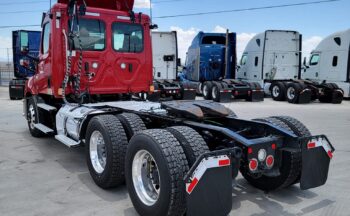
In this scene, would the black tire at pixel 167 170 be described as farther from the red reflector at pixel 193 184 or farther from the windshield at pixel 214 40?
the windshield at pixel 214 40

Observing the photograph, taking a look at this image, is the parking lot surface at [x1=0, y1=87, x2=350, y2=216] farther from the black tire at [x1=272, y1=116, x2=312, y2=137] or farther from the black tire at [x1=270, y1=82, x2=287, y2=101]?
the black tire at [x1=270, y1=82, x2=287, y2=101]

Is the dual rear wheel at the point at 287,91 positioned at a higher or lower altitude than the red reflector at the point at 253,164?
higher

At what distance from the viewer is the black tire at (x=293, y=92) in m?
16.5

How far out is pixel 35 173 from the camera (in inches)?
206

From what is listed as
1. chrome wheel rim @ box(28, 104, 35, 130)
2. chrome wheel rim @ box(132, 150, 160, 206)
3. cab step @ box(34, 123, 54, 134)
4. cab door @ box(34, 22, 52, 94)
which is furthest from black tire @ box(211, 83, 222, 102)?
chrome wheel rim @ box(132, 150, 160, 206)

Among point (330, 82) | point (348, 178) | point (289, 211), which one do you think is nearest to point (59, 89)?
point (289, 211)

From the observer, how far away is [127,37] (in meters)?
6.94

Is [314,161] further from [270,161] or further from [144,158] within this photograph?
[144,158]

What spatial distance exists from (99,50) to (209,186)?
437 centimetres

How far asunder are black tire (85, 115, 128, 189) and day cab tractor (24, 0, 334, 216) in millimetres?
12

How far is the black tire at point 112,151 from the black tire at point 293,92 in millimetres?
13694

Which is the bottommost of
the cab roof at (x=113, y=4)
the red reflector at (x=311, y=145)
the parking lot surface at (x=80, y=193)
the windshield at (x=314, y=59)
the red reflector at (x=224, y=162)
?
the parking lot surface at (x=80, y=193)

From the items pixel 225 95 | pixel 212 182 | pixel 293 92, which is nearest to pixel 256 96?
pixel 225 95

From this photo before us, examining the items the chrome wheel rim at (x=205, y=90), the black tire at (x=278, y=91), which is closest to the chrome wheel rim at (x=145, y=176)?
the chrome wheel rim at (x=205, y=90)
